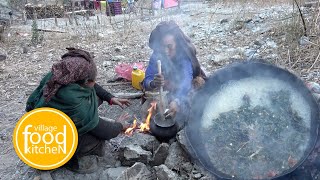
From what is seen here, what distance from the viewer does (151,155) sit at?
2891 mm

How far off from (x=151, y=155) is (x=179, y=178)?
45cm

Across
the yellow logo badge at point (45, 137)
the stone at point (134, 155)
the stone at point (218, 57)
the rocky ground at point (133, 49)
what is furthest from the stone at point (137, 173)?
the stone at point (218, 57)

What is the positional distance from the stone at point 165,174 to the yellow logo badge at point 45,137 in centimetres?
71

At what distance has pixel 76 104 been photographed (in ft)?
8.43

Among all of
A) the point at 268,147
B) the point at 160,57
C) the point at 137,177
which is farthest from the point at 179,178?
the point at 160,57

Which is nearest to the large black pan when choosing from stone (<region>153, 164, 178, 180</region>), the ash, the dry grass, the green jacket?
the ash

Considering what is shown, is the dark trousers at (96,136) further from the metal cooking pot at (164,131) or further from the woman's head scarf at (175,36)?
the woman's head scarf at (175,36)

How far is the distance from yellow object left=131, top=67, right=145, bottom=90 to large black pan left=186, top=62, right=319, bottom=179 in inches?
84.9

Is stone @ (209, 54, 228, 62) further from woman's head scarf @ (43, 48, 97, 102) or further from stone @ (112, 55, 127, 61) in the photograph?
woman's head scarf @ (43, 48, 97, 102)

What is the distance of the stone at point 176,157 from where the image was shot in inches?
106

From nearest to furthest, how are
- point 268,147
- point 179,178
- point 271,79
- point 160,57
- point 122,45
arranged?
point 268,147 → point 271,79 → point 179,178 → point 160,57 → point 122,45

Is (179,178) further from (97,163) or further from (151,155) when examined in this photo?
(97,163)

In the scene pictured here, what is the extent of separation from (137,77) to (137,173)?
6.78ft

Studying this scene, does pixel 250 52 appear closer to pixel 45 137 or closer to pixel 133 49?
pixel 133 49
